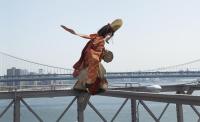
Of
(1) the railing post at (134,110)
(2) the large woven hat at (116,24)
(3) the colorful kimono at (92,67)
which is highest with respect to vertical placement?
(2) the large woven hat at (116,24)

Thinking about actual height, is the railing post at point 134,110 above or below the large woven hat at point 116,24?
below

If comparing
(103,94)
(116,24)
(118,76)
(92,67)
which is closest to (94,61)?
(92,67)

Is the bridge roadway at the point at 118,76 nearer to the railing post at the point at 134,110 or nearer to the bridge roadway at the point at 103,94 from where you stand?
the bridge roadway at the point at 103,94

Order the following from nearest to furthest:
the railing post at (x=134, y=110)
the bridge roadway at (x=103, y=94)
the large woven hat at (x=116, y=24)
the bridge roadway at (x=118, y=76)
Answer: the bridge roadway at (x=103, y=94) → the large woven hat at (x=116, y=24) → the railing post at (x=134, y=110) → the bridge roadway at (x=118, y=76)

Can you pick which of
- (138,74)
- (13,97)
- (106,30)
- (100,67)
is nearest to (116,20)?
(106,30)

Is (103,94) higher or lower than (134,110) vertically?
higher

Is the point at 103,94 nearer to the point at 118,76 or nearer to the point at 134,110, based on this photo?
the point at 134,110

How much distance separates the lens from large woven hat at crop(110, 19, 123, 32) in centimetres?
424

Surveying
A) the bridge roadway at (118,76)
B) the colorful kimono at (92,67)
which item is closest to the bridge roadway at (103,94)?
the colorful kimono at (92,67)

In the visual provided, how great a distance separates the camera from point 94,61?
4.02 m

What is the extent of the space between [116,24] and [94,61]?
1.58 feet

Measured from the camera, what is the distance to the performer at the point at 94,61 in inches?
159

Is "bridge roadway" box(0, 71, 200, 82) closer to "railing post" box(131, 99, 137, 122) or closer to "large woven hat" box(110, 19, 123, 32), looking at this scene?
"railing post" box(131, 99, 137, 122)

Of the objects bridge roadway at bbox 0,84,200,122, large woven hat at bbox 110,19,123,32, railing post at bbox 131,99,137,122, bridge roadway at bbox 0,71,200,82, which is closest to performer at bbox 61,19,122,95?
large woven hat at bbox 110,19,123,32
